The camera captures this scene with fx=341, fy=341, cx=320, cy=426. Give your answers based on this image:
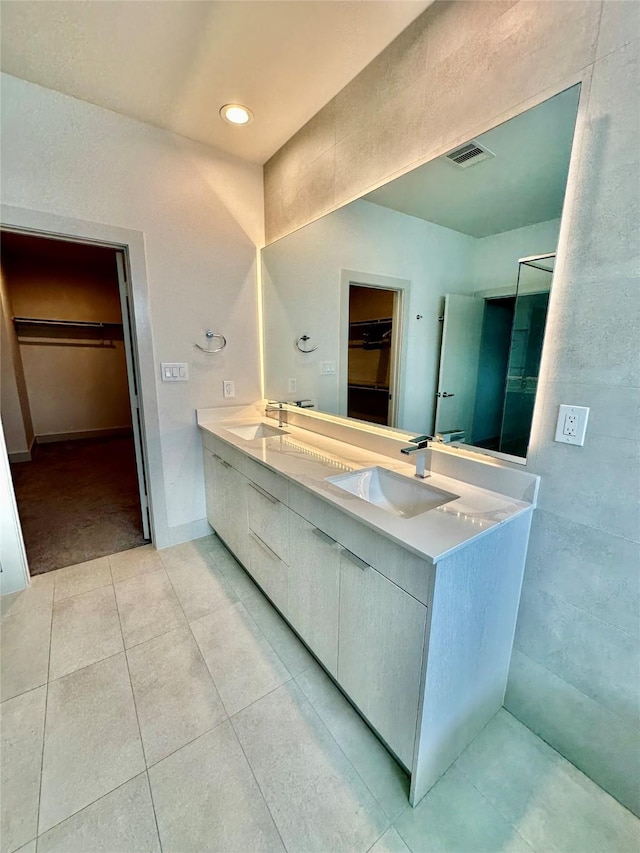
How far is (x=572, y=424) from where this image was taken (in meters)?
1.02

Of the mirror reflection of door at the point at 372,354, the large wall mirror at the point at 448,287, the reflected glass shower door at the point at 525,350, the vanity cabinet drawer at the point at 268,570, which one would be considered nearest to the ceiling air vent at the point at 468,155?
the large wall mirror at the point at 448,287

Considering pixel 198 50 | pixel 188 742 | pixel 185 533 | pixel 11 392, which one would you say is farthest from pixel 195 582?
pixel 11 392

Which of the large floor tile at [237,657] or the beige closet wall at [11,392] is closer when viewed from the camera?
the large floor tile at [237,657]

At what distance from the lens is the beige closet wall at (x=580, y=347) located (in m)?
0.88

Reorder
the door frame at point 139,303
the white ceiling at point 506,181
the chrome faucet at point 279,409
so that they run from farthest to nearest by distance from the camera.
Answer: the chrome faucet at point 279,409, the door frame at point 139,303, the white ceiling at point 506,181

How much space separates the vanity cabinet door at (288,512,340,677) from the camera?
1.23 m

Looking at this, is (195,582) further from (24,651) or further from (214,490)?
(24,651)

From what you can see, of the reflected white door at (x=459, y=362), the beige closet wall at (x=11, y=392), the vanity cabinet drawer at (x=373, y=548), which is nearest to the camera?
the vanity cabinet drawer at (x=373, y=548)

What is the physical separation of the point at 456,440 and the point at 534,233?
73 centimetres

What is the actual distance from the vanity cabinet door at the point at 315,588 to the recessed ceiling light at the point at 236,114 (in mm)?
2051

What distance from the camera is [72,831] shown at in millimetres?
962

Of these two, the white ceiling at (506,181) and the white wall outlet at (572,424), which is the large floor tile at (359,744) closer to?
the white wall outlet at (572,424)

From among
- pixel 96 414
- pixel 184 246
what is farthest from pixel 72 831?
pixel 96 414

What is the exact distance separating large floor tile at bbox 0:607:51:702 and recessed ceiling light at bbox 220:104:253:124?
2.77 metres
